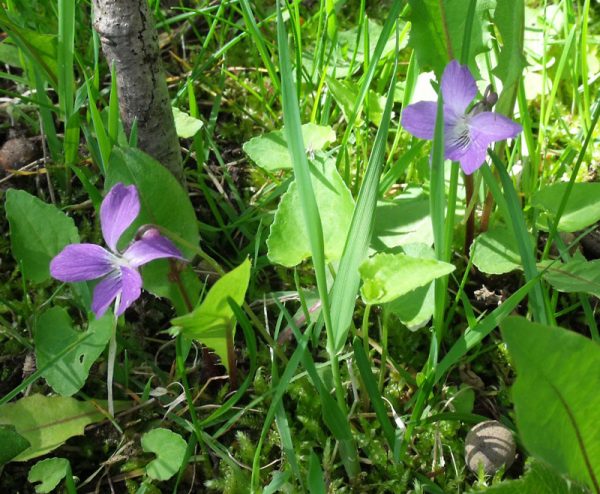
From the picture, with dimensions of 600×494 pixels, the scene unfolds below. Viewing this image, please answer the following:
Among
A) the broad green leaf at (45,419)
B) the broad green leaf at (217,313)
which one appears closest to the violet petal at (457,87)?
the broad green leaf at (217,313)

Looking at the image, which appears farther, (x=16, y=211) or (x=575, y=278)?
(x=16, y=211)

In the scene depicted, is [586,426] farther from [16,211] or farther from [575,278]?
[16,211]

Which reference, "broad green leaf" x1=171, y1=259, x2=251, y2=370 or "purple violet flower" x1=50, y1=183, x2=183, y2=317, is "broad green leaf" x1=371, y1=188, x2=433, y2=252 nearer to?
"broad green leaf" x1=171, y1=259, x2=251, y2=370

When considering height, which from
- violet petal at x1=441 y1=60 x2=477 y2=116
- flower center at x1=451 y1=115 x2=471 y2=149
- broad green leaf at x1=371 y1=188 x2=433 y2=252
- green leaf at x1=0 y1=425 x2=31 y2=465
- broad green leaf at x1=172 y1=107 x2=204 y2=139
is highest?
violet petal at x1=441 y1=60 x2=477 y2=116

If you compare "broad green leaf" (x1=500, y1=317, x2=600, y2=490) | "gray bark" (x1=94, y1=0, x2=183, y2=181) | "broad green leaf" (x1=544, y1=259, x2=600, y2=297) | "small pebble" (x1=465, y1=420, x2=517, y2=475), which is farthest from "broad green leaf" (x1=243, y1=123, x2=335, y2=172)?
"broad green leaf" (x1=500, y1=317, x2=600, y2=490)

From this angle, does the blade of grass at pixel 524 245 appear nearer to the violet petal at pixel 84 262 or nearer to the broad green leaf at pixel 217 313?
the broad green leaf at pixel 217 313

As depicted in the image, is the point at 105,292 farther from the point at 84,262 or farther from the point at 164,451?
the point at 164,451

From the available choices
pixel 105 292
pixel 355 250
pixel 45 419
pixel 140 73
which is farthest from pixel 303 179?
pixel 45 419

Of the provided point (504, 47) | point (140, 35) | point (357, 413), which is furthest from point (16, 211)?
point (504, 47)
